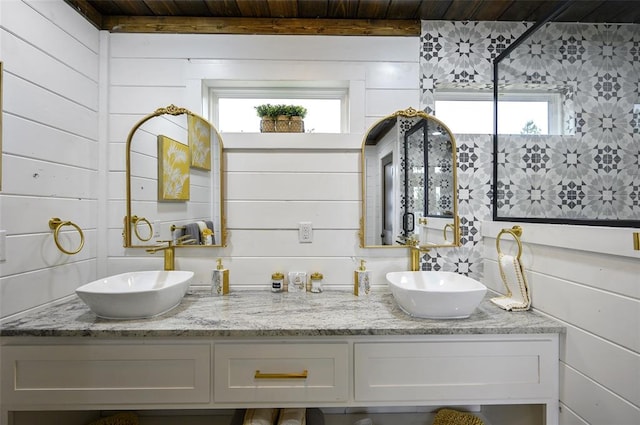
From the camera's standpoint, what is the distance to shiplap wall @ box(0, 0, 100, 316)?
3.95 feet

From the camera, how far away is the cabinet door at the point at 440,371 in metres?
1.17

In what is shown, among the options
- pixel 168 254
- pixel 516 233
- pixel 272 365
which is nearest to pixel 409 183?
pixel 516 233

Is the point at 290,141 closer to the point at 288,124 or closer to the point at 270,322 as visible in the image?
the point at 288,124

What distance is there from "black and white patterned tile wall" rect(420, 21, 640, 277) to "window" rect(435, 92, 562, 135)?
0.04 meters

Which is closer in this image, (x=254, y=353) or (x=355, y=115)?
(x=254, y=353)

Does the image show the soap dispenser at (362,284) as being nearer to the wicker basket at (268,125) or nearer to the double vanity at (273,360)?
the double vanity at (273,360)

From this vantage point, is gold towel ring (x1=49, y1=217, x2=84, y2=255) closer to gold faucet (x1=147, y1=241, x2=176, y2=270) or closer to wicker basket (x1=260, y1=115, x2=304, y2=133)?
gold faucet (x1=147, y1=241, x2=176, y2=270)

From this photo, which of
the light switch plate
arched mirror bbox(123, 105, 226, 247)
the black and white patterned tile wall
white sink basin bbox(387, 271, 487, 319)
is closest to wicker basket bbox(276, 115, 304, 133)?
arched mirror bbox(123, 105, 226, 247)

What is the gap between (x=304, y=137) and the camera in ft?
5.54

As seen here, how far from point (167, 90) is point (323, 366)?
163 cm

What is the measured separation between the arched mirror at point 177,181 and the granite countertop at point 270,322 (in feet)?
1.39

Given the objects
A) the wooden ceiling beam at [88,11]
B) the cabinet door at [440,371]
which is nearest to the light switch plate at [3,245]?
the wooden ceiling beam at [88,11]

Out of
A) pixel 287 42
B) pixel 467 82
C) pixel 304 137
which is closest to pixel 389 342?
pixel 304 137

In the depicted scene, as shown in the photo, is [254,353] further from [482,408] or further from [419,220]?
[482,408]
